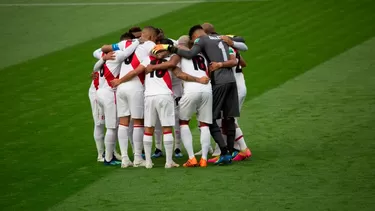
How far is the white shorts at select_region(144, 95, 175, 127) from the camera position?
12.4 metres

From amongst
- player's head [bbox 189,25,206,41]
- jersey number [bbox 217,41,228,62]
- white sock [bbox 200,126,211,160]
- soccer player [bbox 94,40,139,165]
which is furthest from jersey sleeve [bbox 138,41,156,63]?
white sock [bbox 200,126,211,160]

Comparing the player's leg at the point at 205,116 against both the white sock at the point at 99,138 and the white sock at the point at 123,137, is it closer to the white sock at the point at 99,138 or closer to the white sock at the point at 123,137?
the white sock at the point at 123,137

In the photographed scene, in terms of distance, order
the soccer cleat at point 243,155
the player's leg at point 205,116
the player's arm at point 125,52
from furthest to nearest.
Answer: the soccer cleat at point 243,155, the player's arm at point 125,52, the player's leg at point 205,116

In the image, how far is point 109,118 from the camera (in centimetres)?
1292

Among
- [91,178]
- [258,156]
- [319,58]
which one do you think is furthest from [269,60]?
[91,178]

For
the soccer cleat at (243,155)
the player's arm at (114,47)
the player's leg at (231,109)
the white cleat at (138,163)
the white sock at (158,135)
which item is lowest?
the soccer cleat at (243,155)

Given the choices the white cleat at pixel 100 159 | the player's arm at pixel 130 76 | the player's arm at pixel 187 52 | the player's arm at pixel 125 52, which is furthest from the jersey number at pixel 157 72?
the white cleat at pixel 100 159

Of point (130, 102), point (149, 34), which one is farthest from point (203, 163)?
point (149, 34)

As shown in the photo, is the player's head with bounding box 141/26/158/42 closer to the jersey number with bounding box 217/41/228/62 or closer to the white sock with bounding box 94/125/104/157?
the jersey number with bounding box 217/41/228/62

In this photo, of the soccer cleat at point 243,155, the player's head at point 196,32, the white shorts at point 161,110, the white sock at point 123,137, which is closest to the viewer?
the white shorts at point 161,110

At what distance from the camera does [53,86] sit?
62.4 feet

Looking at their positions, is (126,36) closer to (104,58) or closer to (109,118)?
(104,58)

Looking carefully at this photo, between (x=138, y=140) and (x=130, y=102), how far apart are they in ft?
1.81

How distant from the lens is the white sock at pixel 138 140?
41.5 ft
